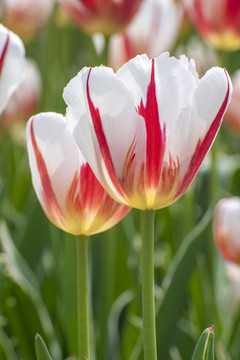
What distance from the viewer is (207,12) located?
101 centimetres

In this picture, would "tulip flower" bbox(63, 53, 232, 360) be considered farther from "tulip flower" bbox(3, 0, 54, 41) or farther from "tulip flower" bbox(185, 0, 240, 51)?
"tulip flower" bbox(3, 0, 54, 41)

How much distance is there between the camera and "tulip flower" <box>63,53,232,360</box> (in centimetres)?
46

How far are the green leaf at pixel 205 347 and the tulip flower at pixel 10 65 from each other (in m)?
0.23

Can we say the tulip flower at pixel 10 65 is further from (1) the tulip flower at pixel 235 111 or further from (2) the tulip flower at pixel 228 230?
(1) the tulip flower at pixel 235 111

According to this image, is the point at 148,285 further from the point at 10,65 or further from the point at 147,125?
the point at 10,65

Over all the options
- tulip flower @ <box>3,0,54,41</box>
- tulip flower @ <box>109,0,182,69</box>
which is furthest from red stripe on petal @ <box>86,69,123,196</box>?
tulip flower @ <box>3,0,54,41</box>

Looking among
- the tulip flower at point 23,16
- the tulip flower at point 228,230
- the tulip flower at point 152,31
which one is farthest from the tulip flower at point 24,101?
the tulip flower at point 228,230

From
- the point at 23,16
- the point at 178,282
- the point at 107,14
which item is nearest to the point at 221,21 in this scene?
the point at 107,14

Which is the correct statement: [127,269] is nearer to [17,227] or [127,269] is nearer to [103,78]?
[17,227]

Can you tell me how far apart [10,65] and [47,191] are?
0.11 metres

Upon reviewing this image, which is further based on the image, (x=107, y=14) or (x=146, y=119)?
(x=107, y=14)

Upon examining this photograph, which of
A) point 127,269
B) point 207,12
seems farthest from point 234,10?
point 127,269

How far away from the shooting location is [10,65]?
565mm

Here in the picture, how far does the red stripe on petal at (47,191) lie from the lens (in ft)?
1.69
